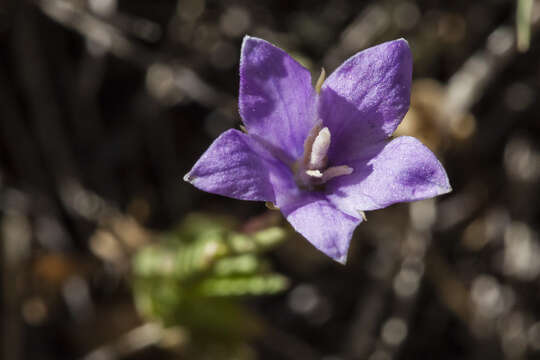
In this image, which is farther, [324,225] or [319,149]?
[319,149]

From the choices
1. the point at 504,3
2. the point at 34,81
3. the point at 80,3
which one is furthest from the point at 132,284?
the point at 504,3

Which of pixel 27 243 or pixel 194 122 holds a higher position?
pixel 194 122

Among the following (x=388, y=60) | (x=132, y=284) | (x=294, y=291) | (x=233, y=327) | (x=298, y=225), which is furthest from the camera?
(x=294, y=291)

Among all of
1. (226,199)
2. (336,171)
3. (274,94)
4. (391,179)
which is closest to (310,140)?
(336,171)

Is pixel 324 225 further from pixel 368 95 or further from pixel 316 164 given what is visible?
pixel 368 95

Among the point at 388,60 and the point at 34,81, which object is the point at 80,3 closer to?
the point at 34,81
